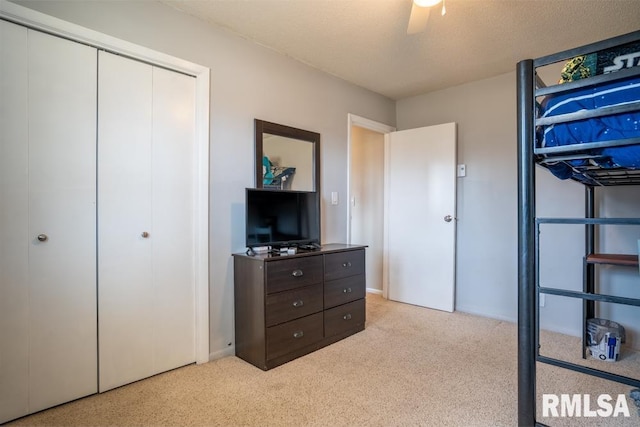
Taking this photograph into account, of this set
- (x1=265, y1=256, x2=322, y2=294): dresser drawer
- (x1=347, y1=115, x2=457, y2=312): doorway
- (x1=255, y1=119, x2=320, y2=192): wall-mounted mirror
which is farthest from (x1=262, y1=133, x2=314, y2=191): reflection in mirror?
(x1=265, y1=256, x2=322, y2=294): dresser drawer

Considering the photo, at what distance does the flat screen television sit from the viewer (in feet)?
8.11

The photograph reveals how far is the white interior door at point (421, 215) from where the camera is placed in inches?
139

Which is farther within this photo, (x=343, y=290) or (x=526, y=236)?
(x=343, y=290)

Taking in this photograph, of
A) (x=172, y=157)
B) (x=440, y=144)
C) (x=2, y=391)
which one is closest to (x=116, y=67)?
(x=172, y=157)

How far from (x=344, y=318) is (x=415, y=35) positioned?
7.39 ft

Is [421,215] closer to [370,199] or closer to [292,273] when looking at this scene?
[370,199]

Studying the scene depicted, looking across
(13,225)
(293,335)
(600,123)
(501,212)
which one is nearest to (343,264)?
(293,335)

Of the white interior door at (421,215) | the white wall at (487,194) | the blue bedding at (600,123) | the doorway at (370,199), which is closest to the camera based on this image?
the blue bedding at (600,123)

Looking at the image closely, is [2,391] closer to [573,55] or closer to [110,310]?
Result: [110,310]

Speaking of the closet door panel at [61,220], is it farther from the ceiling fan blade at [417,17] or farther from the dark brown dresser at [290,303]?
the ceiling fan blade at [417,17]

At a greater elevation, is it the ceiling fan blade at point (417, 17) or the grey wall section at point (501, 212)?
the ceiling fan blade at point (417, 17)

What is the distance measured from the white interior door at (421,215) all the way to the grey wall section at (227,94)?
1.03 meters

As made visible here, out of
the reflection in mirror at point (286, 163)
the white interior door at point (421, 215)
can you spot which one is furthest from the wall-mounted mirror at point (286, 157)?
the white interior door at point (421, 215)

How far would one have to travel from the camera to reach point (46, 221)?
5.92 feet
